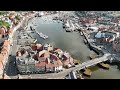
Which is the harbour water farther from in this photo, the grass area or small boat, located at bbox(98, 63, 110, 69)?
the grass area

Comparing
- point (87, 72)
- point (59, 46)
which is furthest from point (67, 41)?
point (87, 72)

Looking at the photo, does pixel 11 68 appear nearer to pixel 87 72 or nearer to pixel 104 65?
pixel 87 72

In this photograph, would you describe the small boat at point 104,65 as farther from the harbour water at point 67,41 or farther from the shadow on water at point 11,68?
the shadow on water at point 11,68

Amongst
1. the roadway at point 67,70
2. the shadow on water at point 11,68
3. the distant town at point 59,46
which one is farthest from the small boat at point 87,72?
the shadow on water at point 11,68

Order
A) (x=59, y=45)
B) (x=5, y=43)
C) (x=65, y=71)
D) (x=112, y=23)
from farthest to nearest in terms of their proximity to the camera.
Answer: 1. (x=112, y=23)
2. (x=59, y=45)
3. (x=5, y=43)
4. (x=65, y=71)

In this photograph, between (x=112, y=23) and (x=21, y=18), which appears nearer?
(x=112, y=23)

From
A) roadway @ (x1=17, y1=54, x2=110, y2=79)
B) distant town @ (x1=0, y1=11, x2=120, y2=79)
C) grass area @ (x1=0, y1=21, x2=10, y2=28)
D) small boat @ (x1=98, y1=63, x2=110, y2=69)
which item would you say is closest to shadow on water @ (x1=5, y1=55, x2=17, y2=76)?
distant town @ (x1=0, y1=11, x2=120, y2=79)
